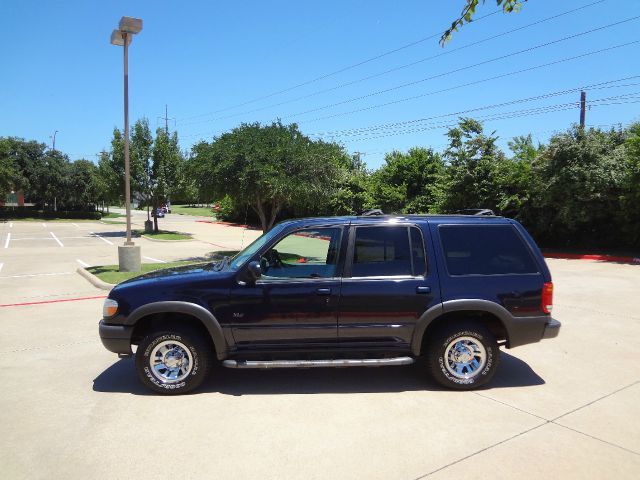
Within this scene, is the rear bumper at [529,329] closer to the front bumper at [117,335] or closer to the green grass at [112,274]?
the front bumper at [117,335]

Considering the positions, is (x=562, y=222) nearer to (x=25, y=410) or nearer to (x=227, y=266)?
(x=227, y=266)

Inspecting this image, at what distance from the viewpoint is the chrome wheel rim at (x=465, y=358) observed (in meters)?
4.90

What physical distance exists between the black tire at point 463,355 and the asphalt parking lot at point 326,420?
0.52 ft

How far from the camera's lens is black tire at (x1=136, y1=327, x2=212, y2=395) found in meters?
4.78

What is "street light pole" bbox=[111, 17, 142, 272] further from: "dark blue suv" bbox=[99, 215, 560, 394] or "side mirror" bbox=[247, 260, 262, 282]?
"side mirror" bbox=[247, 260, 262, 282]

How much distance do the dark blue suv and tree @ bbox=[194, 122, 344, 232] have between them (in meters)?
9.05

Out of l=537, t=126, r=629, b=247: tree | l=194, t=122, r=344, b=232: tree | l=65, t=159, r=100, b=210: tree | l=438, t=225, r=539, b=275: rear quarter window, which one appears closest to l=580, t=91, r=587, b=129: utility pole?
l=537, t=126, r=629, b=247: tree

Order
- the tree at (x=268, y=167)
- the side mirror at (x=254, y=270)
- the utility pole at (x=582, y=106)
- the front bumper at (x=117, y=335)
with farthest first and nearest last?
the utility pole at (x=582, y=106), the tree at (x=268, y=167), the front bumper at (x=117, y=335), the side mirror at (x=254, y=270)

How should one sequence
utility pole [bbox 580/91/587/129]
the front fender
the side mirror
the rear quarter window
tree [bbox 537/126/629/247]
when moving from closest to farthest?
the side mirror, the front fender, the rear quarter window, tree [bbox 537/126/629/247], utility pole [bbox 580/91/587/129]

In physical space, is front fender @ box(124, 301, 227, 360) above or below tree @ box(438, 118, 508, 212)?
A: below

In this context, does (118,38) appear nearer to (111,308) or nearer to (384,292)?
(111,308)

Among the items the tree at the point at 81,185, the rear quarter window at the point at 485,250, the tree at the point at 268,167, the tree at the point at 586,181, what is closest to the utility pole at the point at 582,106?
the tree at the point at 586,181

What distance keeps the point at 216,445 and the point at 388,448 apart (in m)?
1.36

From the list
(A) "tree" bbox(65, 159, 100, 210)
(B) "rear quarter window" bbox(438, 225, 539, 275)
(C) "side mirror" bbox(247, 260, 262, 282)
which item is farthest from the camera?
(A) "tree" bbox(65, 159, 100, 210)
